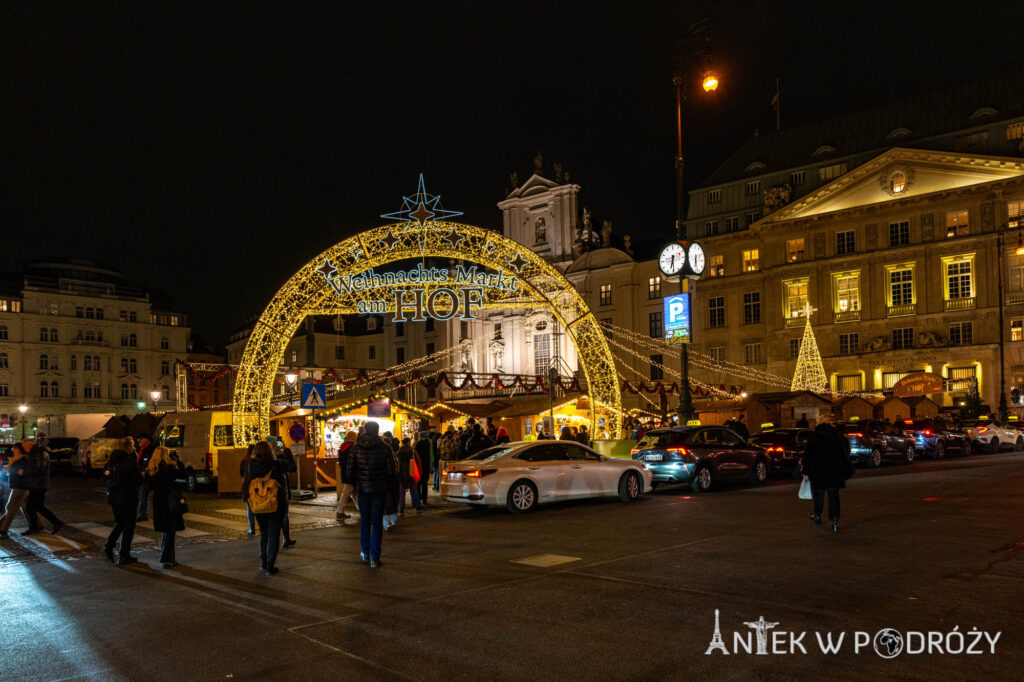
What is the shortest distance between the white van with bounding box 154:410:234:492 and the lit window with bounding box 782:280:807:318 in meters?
37.9

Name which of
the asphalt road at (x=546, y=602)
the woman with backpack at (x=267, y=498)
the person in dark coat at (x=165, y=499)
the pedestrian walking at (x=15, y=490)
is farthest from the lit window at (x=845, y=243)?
the person in dark coat at (x=165, y=499)

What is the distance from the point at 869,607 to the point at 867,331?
46202mm

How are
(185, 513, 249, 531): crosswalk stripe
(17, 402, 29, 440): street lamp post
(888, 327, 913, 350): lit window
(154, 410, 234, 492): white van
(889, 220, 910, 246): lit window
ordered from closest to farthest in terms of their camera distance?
(185, 513, 249, 531): crosswalk stripe
(154, 410, 234, 492): white van
(888, 327, 913, 350): lit window
(889, 220, 910, 246): lit window
(17, 402, 29, 440): street lamp post

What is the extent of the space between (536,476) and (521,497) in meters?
0.52

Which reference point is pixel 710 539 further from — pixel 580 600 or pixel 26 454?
pixel 26 454

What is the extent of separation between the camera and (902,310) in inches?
1917

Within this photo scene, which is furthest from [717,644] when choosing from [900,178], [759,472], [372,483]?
[900,178]

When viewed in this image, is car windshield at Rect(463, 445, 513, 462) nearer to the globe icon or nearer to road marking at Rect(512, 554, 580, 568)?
road marking at Rect(512, 554, 580, 568)

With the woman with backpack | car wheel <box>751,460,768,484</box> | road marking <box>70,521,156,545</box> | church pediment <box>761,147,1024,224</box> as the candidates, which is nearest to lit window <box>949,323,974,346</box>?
church pediment <box>761,147,1024,224</box>

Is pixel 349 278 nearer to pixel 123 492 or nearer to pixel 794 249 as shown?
pixel 123 492

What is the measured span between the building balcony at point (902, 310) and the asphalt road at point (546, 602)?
3811 centimetres

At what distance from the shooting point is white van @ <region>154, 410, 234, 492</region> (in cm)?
2616

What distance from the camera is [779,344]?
2061 inches

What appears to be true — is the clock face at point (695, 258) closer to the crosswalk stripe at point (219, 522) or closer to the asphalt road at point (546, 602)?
the asphalt road at point (546, 602)
